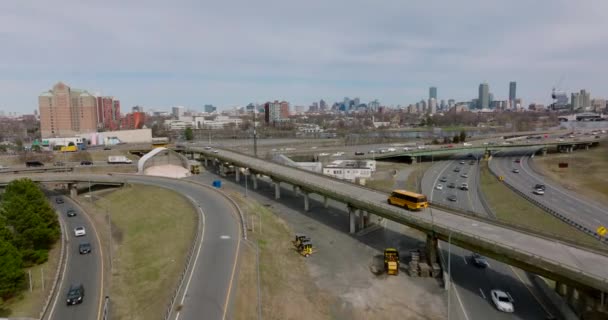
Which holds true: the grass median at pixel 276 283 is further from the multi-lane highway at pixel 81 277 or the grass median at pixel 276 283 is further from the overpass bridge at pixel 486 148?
the overpass bridge at pixel 486 148

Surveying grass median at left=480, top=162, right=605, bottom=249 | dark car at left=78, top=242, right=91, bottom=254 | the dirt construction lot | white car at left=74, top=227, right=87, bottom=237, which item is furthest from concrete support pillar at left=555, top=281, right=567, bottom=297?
white car at left=74, top=227, right=87, bottom=237

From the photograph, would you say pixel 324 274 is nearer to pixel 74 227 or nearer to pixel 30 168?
pixel 74 227

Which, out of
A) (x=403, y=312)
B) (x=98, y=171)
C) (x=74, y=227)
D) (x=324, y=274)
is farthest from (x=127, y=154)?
(x=403, y=312)

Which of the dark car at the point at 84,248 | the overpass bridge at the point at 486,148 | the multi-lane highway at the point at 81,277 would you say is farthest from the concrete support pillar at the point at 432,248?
the overpass bridge at the point at 486,148

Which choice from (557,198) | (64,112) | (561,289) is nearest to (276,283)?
(561,289)

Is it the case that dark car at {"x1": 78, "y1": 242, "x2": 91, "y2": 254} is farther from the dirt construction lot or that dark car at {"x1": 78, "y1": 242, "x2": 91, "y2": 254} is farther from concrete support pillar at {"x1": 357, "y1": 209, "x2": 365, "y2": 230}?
concrete support pillar at {"x1": 357, "y1": 209, "x2": 365, "y2": 230}
